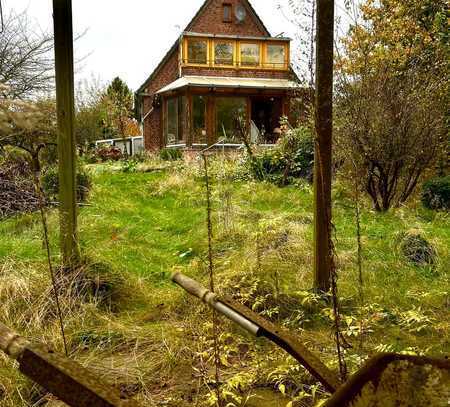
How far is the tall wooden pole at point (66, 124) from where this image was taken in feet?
11.7

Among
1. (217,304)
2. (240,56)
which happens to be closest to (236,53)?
(240,56)

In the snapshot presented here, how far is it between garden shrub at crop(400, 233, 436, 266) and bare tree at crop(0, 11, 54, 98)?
13805mm

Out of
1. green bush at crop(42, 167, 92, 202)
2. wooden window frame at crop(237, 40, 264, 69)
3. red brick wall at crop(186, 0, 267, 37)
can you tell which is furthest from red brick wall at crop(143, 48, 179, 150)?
green bush at crop(42, 167, 92, 202)

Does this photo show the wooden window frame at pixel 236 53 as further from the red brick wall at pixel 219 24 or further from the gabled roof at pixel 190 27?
the red brick wall at pixel 219 24

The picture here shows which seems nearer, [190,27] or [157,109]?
[190,27]

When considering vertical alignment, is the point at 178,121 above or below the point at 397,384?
above

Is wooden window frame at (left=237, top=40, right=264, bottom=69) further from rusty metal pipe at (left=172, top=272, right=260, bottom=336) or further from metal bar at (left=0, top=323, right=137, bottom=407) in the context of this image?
metal bar at (left=0, top=323, right=137, bottom=407)

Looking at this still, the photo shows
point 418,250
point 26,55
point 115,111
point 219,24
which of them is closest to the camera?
point 418,250

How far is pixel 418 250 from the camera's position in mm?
4992

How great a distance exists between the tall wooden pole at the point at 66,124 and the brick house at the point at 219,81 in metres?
16.5

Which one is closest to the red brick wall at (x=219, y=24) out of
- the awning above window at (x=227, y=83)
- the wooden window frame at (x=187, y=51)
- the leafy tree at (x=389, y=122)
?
the wooden window frame at (x=187, y=51)

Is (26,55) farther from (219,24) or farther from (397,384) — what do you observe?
(397,384)

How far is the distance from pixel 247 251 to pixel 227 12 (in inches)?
899

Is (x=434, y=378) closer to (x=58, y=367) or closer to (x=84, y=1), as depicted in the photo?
(x=58, y=367)
